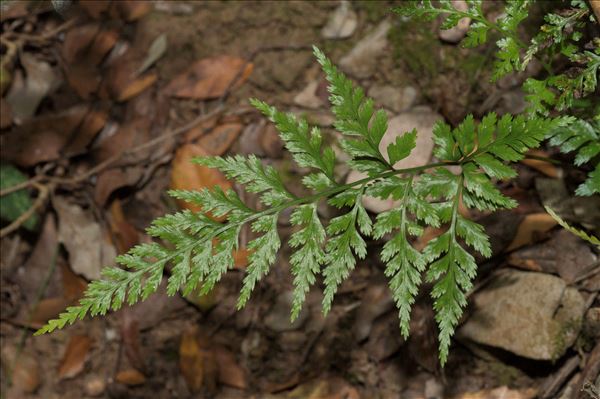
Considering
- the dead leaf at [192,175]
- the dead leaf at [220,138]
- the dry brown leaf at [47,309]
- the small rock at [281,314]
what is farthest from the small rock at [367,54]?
the dry brown leaf at [47,309]

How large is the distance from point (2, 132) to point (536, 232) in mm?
3040

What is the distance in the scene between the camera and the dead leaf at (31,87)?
3.61 meters

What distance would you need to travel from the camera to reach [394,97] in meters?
3.09

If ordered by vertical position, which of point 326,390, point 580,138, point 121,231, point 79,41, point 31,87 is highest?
point 580,138

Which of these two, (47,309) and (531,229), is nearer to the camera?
(531,229)

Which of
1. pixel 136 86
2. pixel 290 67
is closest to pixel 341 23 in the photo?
pixel 290 67

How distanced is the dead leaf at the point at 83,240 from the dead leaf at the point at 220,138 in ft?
2.70

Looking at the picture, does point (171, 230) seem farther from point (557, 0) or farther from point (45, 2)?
point (45, 2)

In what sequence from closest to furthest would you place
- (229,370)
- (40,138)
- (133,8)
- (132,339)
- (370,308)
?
1. (370,308)
2. (229,370)
3. (132,339)
4. (40,138)
5. (133,8)

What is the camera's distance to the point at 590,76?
2.01m

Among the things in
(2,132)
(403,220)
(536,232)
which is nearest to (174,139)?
(2,132)

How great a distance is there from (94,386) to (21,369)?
1.45ft

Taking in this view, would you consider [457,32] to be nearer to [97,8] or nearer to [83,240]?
[97,8]

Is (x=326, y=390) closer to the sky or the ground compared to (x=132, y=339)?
closer to the sky
